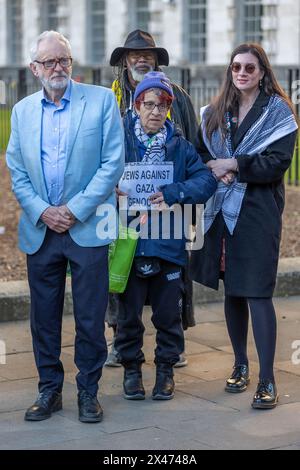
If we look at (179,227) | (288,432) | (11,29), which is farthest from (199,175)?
(11,29)

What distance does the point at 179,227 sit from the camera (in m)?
6.24

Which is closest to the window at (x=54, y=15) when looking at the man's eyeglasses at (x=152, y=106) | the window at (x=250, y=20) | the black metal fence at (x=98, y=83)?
the window at (x=250, y=20)

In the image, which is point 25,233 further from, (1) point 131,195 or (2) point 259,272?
(2) point 259,272

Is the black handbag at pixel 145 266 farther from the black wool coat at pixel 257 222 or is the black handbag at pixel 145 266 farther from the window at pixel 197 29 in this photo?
the window at pixel 197 29

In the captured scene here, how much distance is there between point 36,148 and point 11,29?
119 feet

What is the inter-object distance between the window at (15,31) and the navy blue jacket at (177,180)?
35.4m

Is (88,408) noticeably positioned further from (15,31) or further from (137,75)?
(15,31)

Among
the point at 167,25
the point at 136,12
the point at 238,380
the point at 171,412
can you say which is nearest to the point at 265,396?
the point at 238,380

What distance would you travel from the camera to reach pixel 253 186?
244 inches

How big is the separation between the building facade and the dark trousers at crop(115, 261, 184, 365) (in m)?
23.9

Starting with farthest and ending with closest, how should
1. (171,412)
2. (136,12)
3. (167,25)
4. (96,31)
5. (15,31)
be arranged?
1. (15,31)
2. (96,31)
3. (136,12)
4. (167,25)
5. (171,412)

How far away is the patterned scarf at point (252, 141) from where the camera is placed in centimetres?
618

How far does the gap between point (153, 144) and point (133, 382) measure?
133cm

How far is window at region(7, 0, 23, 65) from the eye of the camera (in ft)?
135
